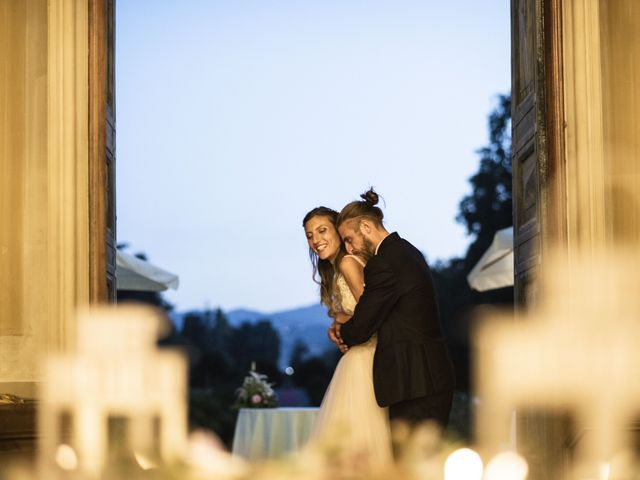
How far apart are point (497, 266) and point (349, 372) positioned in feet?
17.2

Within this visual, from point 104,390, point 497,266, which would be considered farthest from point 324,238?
point 497,266

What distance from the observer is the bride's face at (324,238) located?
16.9 feet

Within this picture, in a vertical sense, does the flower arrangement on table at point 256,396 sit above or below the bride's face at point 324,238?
below

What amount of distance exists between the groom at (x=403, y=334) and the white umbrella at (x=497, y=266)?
5.21m

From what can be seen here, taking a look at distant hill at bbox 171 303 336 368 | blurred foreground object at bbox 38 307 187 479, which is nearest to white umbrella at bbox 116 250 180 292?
blurred foreground object at bbox 38 307 187 479

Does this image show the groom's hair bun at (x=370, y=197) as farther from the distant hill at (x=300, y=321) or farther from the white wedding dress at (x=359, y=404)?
the distant hill at (x=300, y=321)

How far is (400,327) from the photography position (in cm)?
462

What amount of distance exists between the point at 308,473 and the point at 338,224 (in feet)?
12.9

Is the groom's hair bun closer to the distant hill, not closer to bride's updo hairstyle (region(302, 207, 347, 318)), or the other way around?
bride's updo hairstyle (region(302, 207, 347, 318))

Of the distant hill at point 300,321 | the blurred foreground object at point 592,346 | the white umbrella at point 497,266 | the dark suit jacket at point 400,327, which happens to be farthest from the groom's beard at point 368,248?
the distant hill at point 300,321

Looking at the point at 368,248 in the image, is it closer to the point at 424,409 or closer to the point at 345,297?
the point at 345,297

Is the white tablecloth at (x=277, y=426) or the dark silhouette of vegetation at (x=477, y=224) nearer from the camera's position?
the white tablecloth at (x=277, y=426)

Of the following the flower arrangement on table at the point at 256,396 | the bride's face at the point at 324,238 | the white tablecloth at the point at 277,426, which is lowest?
the white tablecloth at the point at 277,426

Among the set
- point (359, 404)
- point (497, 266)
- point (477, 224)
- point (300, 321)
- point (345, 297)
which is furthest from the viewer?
point (300, 321)
